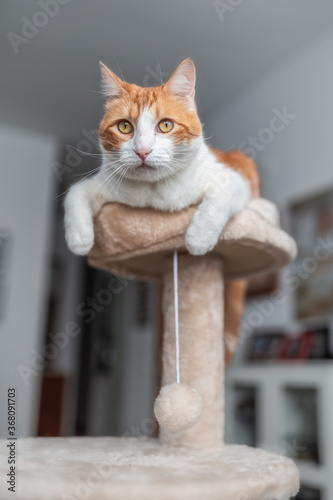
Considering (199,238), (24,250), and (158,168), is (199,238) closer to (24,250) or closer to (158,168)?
(158,168)

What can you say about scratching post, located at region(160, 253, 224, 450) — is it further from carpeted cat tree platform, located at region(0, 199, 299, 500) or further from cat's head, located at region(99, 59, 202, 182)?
cat's head, located at region(99, 59, 202, 182)

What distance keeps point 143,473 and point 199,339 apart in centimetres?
35

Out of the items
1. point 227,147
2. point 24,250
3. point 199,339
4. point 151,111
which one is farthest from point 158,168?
point 24,250

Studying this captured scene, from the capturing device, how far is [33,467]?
691mm

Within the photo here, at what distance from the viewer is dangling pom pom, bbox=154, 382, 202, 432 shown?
75 centimetres

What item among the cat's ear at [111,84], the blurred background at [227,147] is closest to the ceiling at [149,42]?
the blurred background at [227,147]

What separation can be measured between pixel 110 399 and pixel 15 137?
234cm

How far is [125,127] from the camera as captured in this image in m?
0.87

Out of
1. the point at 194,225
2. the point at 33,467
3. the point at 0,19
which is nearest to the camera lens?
the point at 33,467

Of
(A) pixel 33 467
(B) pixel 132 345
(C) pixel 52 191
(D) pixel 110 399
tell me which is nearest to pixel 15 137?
(C) pixel 52 191

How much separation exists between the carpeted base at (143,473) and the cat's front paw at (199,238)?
341mm

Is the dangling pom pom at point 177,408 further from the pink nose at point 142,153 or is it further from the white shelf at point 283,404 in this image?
the white shelf at point 283,404

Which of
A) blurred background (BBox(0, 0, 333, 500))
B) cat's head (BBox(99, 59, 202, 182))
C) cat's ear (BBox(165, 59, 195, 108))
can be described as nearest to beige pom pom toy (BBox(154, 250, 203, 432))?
cat's head (BBox(99, 59, 202, 182))

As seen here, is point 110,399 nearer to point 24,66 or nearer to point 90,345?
point 90,345
